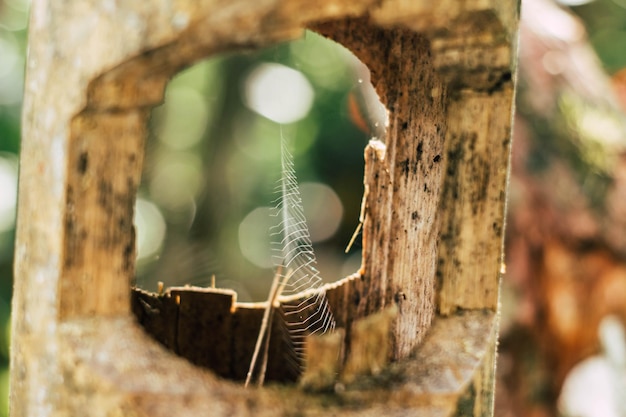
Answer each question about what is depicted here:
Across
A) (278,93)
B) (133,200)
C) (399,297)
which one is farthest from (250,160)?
(133,200)

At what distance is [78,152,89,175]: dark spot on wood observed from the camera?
133 centimetres

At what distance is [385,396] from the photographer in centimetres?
130

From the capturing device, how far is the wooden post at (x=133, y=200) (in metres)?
1.25

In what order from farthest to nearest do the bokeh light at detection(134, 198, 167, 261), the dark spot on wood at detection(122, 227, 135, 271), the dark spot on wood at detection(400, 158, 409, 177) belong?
the bokeh light at detection(134, 198, 167, 261) → the dark spot on wood at detection(400, 158, 409, 177) → the dark spot on wood at detection(122, 227, 135, 271)

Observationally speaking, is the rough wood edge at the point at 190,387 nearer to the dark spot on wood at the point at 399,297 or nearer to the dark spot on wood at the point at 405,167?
the dark spot on wood at the point at 399,297

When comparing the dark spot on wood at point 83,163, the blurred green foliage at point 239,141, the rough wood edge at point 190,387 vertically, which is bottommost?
the rough wood edge at point 190,387

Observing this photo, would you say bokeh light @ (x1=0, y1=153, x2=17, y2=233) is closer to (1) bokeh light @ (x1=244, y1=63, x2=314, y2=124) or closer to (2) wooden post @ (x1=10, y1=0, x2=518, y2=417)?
(1) bokeh light @ (x1=244, y1=63, x2=314, y2=124)

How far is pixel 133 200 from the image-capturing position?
1.38 meters

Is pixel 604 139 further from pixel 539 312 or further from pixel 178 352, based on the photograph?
pixel 178 352

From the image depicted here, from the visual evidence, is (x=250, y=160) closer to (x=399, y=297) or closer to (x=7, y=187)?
(x=7, y=187)

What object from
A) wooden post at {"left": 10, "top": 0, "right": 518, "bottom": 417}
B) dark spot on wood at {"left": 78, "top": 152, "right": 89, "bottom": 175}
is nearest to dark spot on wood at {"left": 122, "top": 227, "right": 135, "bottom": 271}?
wooden post at {"left": 10, "top": 0, "right": 518, "bottom": 417}

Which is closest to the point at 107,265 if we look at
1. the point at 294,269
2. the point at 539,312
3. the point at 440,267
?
the point at 440,267

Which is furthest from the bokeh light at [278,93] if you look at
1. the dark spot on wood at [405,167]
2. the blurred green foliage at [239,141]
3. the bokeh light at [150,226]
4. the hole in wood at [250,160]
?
the dark spot on wood at [405,167]

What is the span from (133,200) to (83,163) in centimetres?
11
